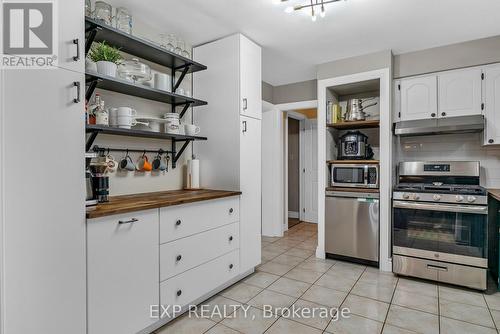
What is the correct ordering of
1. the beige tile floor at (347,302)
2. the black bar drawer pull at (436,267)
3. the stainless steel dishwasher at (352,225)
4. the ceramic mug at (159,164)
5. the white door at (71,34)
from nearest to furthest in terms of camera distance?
the white door at (71,34) < the beige tile floor at (347,302) < the ceramic mug at (159,164) < the black bar drawer pull at (436,267) < the stainless steel dishwasher at (352,225)

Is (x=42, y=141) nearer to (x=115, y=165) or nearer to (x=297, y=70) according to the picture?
(x=115, y=165)

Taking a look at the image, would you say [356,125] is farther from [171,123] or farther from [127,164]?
[127,164]

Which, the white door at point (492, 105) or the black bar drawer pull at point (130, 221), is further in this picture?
the white door at point (492, 105)

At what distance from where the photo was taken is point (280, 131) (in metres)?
4.49

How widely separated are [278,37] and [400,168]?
203 centimetres

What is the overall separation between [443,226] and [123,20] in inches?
134

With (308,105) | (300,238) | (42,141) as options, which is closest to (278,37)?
(308,105)

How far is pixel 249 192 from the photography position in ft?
9.35

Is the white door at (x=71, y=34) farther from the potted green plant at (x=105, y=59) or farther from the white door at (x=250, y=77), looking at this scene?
the white door at (x=250, y=77)

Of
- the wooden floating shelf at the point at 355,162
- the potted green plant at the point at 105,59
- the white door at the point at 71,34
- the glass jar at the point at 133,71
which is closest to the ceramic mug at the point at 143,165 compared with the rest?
the glass jar at the point at 133,71

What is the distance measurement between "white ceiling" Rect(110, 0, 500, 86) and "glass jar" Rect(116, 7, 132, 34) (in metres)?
0.09

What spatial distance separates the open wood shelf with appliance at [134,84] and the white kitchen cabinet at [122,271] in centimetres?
69

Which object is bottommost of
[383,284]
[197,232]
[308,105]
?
[383,284]

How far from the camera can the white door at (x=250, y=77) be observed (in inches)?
107
